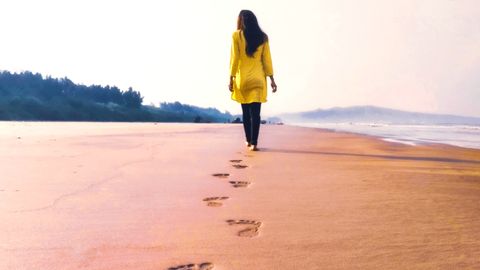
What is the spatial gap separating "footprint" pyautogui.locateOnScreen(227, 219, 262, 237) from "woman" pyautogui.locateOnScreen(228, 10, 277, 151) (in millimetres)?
3365

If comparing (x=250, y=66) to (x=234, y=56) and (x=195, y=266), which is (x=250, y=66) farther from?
(x=195, y=266)

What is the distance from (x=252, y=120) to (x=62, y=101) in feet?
117

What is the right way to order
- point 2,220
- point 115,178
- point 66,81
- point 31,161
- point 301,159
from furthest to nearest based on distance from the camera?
point 66,81, point 301,159, point 31,161, point 115,178, point 2,220

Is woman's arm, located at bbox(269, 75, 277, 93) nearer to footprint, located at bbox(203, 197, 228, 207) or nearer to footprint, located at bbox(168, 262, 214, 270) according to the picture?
footprint, located at bbox(203, 197, 228, 207)

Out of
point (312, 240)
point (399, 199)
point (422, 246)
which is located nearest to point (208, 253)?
point (312, 240)

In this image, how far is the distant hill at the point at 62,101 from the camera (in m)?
31.6

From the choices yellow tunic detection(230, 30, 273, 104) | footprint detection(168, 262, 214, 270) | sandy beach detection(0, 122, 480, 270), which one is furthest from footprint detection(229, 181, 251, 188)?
yellow tunic detection(230, 30, 273, 104)

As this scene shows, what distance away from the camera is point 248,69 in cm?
534

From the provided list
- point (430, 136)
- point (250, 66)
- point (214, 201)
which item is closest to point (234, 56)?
point (250, 66)

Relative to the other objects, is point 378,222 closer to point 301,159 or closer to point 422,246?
point 422,246

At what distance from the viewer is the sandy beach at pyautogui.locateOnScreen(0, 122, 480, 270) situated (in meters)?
1.31

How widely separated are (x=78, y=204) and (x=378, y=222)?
1.22 m

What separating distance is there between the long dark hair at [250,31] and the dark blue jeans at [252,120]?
1.90 ft

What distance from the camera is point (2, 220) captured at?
5.62 ft
